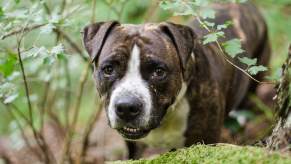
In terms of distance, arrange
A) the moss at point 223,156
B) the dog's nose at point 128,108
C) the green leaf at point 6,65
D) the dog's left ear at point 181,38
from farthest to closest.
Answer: the dog's left ear at point 181,38, the green leaf at point 6,65, the dog's nose at point 128,108, the moss at point 223,156

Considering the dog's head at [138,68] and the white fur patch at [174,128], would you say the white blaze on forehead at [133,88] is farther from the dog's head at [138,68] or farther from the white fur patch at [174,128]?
the white fur patch at [174,128]

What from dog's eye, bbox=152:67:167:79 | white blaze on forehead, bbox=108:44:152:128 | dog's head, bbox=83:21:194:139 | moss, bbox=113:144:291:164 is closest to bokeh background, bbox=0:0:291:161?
dog's head, bbox=83:21:194:139

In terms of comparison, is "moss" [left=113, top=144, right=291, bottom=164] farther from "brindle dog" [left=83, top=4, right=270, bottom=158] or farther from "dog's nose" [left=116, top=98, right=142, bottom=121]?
Result: "brindle dog" [left=83, top=4, right=270, bottom=158]

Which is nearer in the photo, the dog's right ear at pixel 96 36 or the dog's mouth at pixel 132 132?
the dog's mouth at pixel 132 132

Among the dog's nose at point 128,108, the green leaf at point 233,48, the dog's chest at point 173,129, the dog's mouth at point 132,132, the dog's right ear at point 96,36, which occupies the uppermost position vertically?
the green leaf at point 233,48

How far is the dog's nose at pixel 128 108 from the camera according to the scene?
351 cm

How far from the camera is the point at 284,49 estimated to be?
871cm

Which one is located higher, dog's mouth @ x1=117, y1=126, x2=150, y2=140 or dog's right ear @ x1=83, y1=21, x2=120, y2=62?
Result: dog's right ear @ x1=83, y1=21, x2=120, y2=62

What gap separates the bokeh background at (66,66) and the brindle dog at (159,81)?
13.2 inches

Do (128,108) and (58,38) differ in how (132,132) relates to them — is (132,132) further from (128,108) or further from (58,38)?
(58,38)

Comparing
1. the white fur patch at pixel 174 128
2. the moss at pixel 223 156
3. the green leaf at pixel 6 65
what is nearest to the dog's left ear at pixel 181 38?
the white fur patch at pixel 174 128

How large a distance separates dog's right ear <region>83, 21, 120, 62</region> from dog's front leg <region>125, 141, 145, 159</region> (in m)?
1.12

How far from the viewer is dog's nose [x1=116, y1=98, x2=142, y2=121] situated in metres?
3.51

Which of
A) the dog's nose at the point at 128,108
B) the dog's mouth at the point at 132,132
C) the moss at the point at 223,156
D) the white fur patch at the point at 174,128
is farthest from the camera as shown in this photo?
the white fur patch at the point at 174,128
